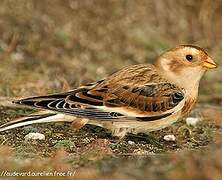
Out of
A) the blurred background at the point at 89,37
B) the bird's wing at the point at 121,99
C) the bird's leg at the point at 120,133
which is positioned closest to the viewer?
the bird's wing at the point at 121,99

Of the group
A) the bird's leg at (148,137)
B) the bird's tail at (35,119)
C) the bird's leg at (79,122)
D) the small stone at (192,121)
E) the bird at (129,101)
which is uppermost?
the bird at (129,101)

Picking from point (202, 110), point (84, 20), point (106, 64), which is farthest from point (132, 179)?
point (84, 20)

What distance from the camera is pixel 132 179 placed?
5.29m

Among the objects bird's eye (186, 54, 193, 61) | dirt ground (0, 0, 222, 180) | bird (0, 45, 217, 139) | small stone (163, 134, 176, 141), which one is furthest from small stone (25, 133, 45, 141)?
bird's eye (186, 54, 193, 61)

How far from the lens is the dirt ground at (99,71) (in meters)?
5.59

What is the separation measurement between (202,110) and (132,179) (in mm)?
2991

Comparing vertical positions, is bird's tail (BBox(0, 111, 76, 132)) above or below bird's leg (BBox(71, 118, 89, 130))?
above

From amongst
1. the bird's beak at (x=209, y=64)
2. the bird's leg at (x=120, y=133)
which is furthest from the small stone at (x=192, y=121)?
the bird's leg at (x=120, y=133)

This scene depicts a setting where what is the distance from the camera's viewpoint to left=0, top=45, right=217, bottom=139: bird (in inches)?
252

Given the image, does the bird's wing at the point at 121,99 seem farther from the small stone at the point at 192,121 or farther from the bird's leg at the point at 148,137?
the small stone at the point at 192,121

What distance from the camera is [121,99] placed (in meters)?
6.48

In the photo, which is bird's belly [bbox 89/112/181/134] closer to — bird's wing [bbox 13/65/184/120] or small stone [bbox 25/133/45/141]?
bird's wing [bbox 13/65/184/120]

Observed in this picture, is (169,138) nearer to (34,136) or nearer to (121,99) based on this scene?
(121,99)

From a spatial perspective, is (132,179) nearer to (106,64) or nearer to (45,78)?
(45,78)
